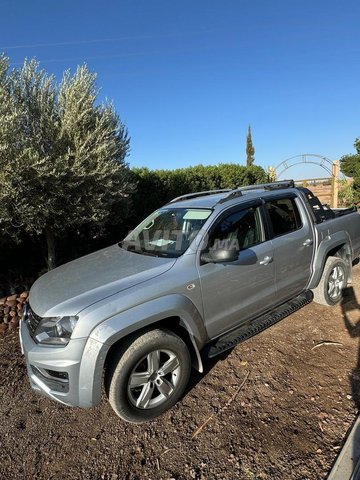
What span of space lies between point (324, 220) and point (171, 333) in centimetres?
301

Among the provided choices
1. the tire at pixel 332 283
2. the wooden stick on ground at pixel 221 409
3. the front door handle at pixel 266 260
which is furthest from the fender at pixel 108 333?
the tire at pixel 332 283

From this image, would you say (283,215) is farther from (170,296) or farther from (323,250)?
(170,296)

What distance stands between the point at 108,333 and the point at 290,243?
8.23 feet

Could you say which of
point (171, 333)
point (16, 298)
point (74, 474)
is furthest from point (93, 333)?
point (16, 298)

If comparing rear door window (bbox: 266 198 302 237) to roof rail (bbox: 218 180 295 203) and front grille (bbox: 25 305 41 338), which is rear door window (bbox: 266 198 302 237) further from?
front grille (bbox: 25 305 41 338)

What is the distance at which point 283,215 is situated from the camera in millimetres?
4188

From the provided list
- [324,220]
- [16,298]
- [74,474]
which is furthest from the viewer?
[16,298]

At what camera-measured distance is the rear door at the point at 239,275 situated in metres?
3.14

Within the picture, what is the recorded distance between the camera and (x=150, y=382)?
2.77 metres

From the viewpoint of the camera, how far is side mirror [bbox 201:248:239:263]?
299cm

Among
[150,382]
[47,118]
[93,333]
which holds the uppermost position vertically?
[47,118]

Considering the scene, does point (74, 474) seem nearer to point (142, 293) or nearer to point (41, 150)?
point (142, 293)

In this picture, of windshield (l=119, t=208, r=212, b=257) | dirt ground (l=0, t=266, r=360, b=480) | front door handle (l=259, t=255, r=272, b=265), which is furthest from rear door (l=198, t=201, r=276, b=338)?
dirt ground (l=0, t=266, r=360, b=480)

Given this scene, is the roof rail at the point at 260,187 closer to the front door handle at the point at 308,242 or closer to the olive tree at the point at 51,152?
the front door handle at the point at 308,242
